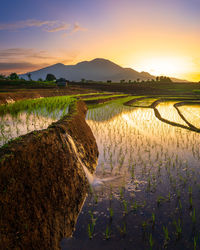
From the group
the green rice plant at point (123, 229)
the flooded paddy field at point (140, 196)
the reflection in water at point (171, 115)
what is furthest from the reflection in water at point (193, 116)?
the green rice plant at point (123, 229)

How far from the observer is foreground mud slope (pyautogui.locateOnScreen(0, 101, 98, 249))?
2.18 metres

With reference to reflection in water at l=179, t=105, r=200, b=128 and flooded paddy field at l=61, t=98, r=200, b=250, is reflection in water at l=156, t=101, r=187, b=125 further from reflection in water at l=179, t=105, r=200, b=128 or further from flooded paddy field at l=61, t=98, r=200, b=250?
flooded paddy field at l=61, t=98, r=200, b=250

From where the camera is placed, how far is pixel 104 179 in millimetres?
4680

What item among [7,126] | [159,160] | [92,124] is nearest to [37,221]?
[7,126]

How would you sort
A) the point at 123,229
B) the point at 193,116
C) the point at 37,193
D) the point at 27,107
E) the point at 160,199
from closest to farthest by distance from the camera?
1. the point at 37,193
2. the point at 123,229
3. the point at 160,199
4. the point at 27,107
5. the point at 193,116

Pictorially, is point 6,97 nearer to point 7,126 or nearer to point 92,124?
point 92,124

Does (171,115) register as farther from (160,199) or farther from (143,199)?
(143,199)

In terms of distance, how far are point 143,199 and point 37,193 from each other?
2.17 meters

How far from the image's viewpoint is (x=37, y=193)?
8.56ft

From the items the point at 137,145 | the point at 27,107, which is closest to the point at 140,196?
the point at 137,145

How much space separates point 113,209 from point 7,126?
→ 146 inches

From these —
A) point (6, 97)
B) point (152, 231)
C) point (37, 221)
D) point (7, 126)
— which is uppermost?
point (6, 97)

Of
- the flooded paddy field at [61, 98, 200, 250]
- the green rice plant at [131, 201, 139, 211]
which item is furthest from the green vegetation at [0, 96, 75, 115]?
the green rice plant at [131, 201, 139, 211]

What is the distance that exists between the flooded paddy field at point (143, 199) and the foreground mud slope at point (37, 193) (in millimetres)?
385
